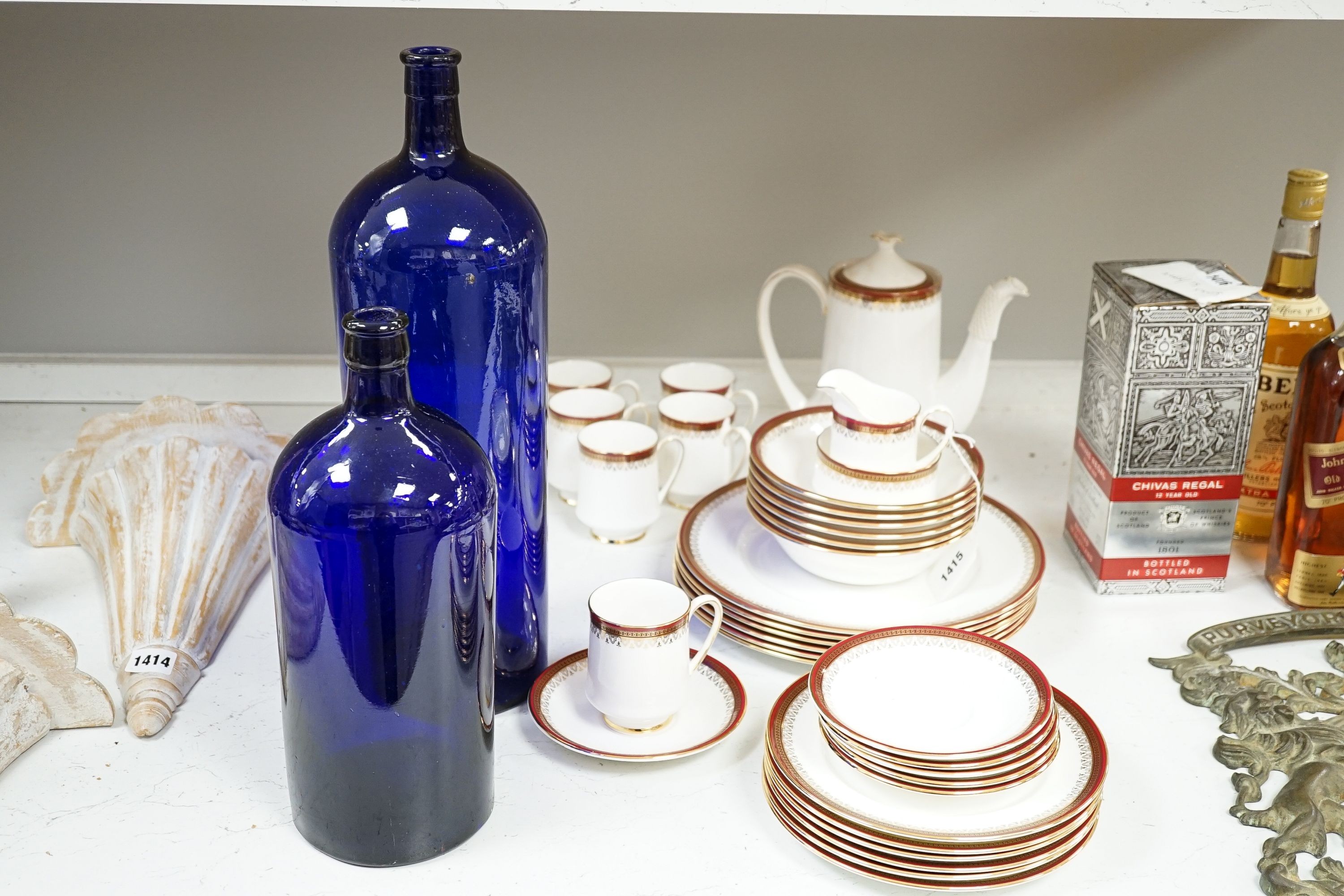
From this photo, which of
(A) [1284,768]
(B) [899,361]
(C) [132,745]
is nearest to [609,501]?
(B) [899,361]

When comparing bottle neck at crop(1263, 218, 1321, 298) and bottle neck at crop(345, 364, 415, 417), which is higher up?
bottle neck at crop(1263, 218, 1321, 298)

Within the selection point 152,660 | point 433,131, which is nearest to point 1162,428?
point 433,131

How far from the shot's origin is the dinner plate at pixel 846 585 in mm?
1078

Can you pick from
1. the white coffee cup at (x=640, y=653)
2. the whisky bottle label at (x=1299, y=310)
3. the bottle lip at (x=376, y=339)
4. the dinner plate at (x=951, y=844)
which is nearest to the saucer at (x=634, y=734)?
the white coffee cup at (x=640, y=653)

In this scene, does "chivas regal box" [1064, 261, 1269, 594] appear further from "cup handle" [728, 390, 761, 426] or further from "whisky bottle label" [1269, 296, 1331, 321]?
"cup handle" [728, 390, 761, 426]

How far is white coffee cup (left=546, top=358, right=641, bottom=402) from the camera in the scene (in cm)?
143

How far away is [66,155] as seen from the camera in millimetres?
1479

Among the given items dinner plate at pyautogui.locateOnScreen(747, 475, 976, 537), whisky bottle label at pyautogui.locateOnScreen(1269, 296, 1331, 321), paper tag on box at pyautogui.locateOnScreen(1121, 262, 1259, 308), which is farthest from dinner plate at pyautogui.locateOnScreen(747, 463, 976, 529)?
whisky bottle label at pyautogui.locateOnScreen(1269, 296, 1331, 321)

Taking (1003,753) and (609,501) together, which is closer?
(1003,753)

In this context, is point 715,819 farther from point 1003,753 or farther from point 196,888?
point 196,888

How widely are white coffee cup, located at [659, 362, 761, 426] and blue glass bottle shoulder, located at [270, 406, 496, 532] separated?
63cm

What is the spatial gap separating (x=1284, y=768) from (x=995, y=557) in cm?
30

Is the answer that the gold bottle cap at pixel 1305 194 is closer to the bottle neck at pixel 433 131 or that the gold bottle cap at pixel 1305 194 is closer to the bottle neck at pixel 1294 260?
the bottle neck at pixel 1294 260

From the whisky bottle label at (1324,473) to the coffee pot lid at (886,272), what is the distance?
0.39m
